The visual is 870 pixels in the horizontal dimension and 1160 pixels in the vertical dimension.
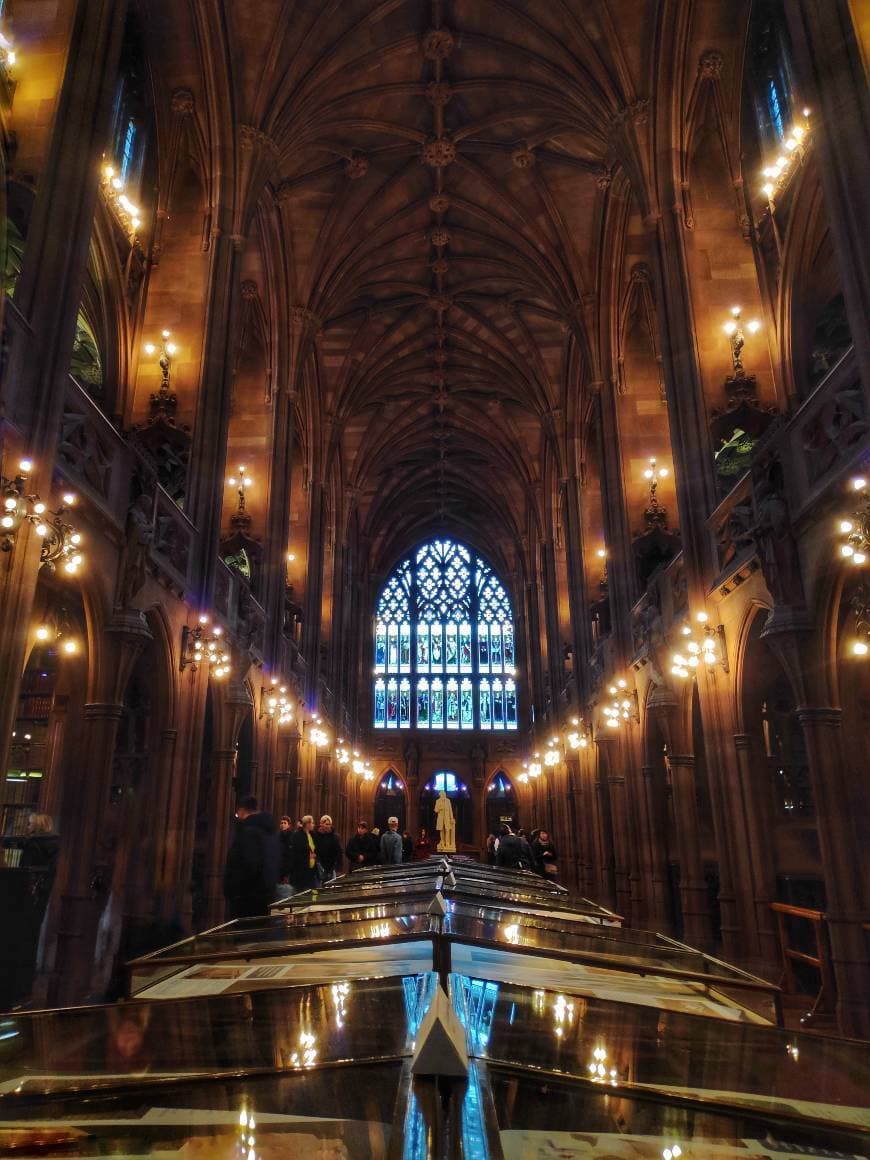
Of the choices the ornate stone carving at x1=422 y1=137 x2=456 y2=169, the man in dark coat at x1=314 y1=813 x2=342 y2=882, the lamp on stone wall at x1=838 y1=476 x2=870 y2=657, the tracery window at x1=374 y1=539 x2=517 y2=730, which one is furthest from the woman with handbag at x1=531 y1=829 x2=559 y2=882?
the tracery window at x1=374 y1=539 x2=517 y2=730

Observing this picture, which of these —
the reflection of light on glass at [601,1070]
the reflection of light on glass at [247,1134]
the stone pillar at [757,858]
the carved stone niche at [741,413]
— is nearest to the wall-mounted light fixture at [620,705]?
the stone pillar at [757,858]

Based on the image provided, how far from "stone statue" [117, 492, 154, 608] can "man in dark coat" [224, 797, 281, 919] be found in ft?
11.6

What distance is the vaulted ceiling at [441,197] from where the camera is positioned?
50.6 ft

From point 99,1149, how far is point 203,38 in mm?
16341

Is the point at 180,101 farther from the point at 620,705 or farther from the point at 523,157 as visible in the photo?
the point at 620,705

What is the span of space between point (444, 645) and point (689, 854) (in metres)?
26.6

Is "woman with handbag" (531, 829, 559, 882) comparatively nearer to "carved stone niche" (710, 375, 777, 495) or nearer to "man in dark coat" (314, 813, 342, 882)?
"man in dark coat" (314, 813, 342, 882)

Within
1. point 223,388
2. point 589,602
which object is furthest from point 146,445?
point 589,602

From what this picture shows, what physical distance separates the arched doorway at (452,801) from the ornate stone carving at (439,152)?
25699 millimetres

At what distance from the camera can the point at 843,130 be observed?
7.46 m

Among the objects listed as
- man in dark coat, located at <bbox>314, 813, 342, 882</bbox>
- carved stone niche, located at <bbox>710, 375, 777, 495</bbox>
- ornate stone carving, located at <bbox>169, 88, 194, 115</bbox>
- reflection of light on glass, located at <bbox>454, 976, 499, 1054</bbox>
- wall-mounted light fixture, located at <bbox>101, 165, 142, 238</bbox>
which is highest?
ornate stone carving, located at <bbox>169, 88, 194, 115</bbox>

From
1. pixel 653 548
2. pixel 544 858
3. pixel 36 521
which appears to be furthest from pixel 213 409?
pixel 544 858

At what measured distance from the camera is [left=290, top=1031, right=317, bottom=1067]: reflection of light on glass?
175cm

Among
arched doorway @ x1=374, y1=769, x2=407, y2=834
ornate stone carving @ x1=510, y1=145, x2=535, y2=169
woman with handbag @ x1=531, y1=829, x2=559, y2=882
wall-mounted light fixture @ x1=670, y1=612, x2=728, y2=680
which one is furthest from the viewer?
arched doorway @ x1=374, y1=769, x2=407, y2=834
